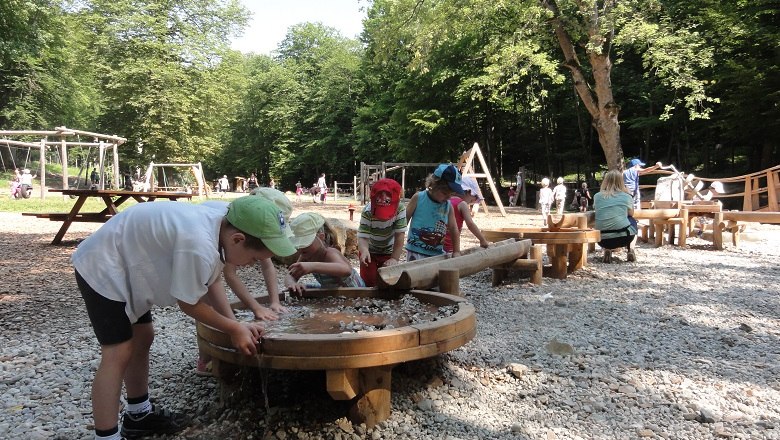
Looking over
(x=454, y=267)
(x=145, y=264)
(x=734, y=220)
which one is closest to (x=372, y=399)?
(x=145, y=264)

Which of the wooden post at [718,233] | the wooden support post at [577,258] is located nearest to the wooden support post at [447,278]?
the wooden support post at [577,258]

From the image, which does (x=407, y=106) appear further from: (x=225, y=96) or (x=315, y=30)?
(x=315, y=30)

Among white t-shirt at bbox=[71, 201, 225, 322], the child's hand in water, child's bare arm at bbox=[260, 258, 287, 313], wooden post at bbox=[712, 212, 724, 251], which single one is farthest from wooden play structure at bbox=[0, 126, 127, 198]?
white t-shirt at bbox=[71, 201, 225, 322]

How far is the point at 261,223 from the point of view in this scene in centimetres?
231

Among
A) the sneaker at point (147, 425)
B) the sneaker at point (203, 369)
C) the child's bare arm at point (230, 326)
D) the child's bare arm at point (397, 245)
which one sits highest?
the child's bare arm at point (397, 245)

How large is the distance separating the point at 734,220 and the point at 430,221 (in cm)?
728

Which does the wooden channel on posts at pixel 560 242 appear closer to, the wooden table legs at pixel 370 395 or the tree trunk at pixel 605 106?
the wooden table legs at pixel 370 395

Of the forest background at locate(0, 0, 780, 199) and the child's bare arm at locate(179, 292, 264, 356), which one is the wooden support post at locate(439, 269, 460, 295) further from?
Result: the forest background at locate(0, 0, 780, 199)

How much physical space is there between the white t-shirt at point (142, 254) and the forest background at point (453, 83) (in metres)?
13.4

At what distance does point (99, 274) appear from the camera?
90.8 inches

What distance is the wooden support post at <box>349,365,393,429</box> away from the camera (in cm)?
262

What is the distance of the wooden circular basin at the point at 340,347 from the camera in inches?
94.2

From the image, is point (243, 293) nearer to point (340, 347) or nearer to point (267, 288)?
point (267, 288)

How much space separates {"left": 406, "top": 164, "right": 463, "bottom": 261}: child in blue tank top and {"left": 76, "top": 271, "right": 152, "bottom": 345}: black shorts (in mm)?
2846
